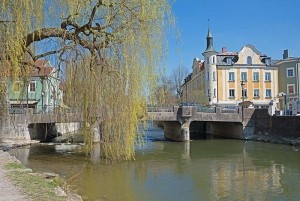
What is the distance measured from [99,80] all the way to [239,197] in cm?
614

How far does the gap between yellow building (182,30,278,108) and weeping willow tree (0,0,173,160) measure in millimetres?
37013

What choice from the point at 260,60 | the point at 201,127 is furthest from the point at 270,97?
the point at 201,127

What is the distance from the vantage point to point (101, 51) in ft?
40.2

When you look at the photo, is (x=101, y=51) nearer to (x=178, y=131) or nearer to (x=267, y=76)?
(x=178, y=131)

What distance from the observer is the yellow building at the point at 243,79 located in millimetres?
50719

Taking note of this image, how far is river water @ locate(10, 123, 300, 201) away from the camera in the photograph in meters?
Answer: 12.6

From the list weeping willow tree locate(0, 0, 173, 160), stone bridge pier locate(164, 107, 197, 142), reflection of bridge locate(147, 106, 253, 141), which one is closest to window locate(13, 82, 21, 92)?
weeping willow tree locate(0, 0, 173, 160)

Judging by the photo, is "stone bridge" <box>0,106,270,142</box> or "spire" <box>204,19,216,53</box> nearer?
"stone bridge" <box>0,106,270,142</box>

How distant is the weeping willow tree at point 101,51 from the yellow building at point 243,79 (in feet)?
121

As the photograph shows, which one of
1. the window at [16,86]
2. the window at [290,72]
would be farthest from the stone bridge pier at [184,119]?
the window at [16,86]

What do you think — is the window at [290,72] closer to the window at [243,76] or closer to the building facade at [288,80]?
the building facade at [288,80]

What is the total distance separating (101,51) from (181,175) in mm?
7379

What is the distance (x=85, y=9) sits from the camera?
1117cm

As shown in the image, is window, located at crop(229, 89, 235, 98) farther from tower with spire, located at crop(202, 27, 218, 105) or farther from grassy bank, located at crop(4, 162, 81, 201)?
grassy bank, located at crop(4, 162, 81, 201)
